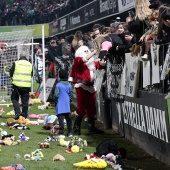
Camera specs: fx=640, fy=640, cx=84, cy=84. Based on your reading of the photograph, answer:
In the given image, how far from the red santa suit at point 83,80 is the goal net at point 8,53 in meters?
8.42

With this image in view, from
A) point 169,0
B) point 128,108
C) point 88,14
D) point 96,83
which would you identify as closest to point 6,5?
point 88,14

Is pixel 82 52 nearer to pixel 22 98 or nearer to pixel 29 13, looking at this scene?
pixel 22 98

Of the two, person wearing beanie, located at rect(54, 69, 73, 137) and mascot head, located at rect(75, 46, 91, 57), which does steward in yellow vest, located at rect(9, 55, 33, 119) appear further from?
person wearing beanie, located at rect(54, 69, 73, 137)

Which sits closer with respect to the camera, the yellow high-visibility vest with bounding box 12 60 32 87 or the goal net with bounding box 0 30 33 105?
the yellow high-visibility vest with bounding box 12 60 32 87

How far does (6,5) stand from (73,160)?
148 feet

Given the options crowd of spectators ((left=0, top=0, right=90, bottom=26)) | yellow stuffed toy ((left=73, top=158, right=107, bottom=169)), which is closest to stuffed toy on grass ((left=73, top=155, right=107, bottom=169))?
yellow stuffed toy ((left=73, top=158, right=107, bottom=169))

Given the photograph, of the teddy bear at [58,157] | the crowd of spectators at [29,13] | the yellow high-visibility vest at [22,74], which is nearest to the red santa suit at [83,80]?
the yellow high-visibility vest at [22,74]

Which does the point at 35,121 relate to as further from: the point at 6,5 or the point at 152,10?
the point at 6,5

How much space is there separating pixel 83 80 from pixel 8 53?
9176 millimetres

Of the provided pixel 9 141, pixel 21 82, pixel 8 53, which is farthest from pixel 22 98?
pixel 8 53

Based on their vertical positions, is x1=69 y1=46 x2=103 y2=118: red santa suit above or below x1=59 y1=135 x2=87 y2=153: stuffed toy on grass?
above

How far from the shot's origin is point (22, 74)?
16000 millimetres

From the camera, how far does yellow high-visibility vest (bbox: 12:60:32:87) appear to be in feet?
52.2

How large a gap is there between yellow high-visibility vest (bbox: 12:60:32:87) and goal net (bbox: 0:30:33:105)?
4.84 m
